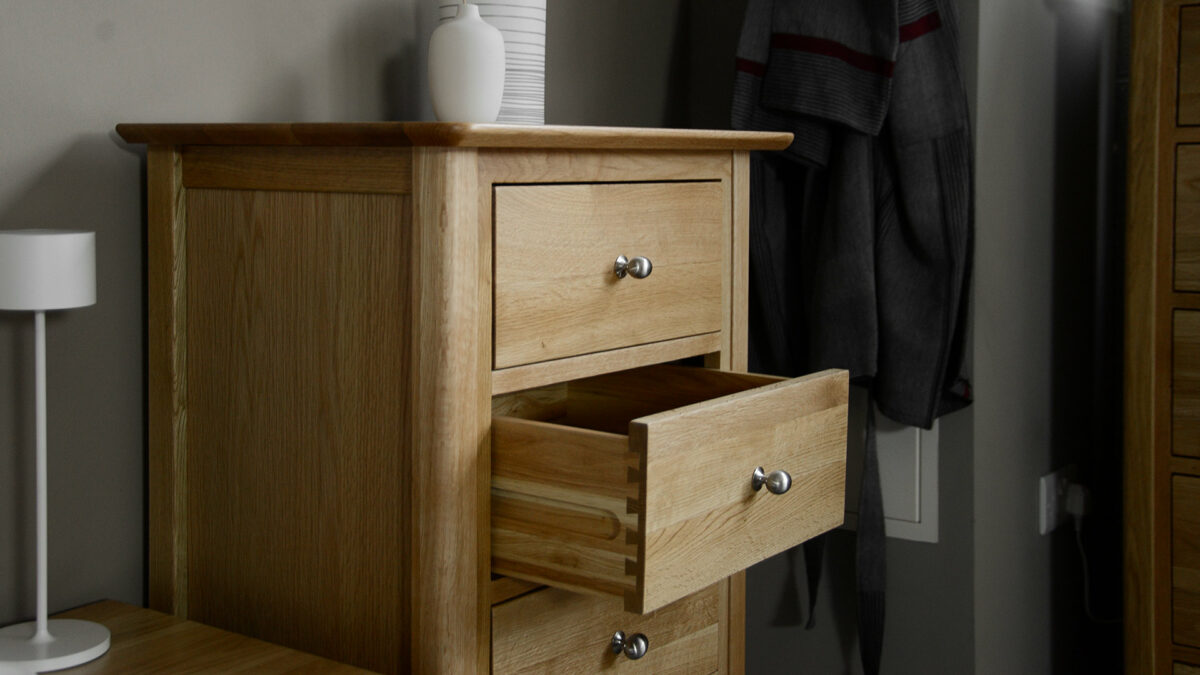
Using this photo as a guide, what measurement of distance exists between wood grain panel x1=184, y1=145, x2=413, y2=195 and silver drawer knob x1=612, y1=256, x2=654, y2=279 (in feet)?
0.89

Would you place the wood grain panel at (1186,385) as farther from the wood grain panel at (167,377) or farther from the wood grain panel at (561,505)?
the wood grain panel at (167,377)

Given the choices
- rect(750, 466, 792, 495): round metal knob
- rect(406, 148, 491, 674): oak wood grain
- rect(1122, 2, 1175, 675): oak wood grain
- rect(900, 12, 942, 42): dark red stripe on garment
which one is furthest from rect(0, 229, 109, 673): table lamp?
rect(1122, 2, 1175, 675): oak wood grain

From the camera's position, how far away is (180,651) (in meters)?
1.10

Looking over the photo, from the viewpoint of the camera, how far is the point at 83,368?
4.10ft

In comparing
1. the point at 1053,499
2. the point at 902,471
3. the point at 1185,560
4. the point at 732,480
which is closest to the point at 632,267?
the point at 732,480

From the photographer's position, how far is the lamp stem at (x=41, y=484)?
3.56 ft

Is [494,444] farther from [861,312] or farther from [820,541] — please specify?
[820,541]

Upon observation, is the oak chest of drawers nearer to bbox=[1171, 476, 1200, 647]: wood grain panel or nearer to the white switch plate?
the white switch plate

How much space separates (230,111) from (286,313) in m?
0.32

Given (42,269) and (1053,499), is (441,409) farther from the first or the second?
(1053,499)

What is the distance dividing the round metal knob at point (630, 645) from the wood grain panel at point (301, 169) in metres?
0.55

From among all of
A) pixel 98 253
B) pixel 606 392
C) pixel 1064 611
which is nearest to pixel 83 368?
pixel 98 253

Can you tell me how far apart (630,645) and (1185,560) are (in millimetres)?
1075

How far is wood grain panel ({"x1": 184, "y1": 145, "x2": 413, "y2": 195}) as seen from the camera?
108 cm
